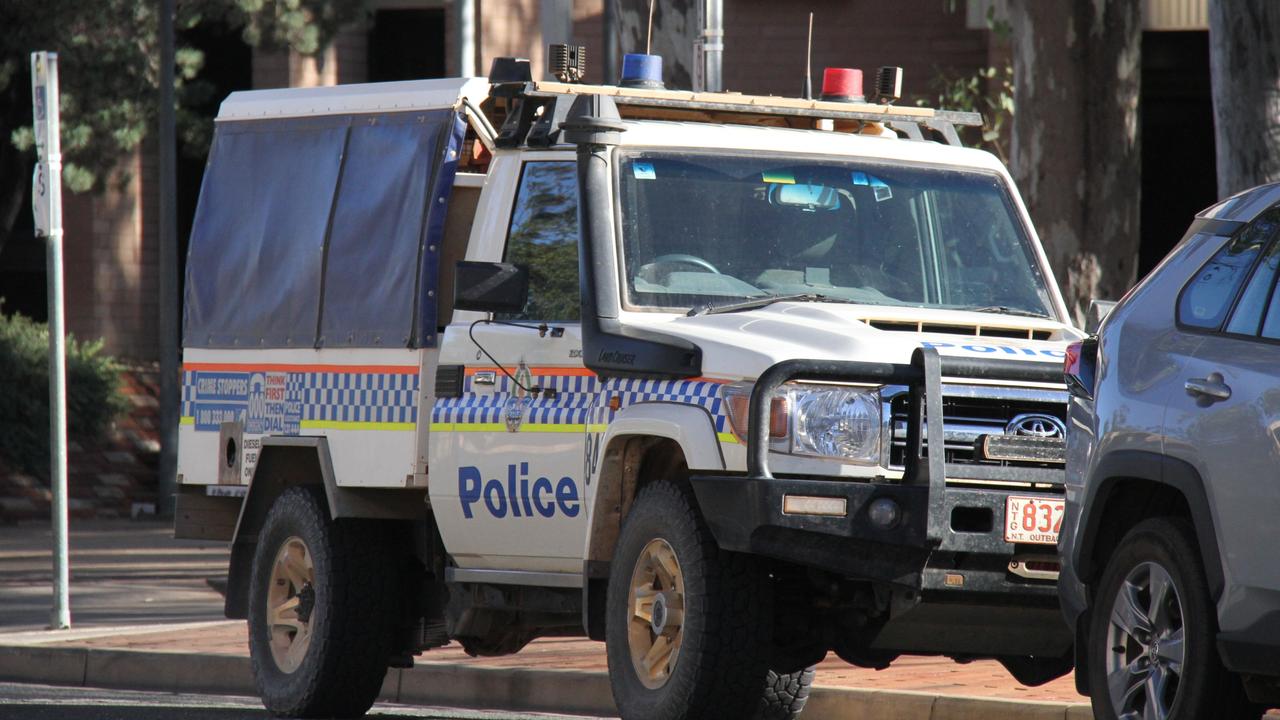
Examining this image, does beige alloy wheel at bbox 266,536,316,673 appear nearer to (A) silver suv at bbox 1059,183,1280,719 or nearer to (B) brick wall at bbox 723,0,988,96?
(A) silver suv at bbox 1059,183,1280,719

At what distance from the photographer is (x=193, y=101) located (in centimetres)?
2259

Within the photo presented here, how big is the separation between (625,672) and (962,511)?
1323 millimetres

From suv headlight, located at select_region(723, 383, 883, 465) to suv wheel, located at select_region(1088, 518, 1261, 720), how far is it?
0.99 metres

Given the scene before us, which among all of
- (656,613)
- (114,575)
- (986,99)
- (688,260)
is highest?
(986,99)

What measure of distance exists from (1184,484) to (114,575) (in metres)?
11.5

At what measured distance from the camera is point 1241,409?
5.98 m

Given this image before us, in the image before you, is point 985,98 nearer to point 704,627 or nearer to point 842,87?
point 842,87

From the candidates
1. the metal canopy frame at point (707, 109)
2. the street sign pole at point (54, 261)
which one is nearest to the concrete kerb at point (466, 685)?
the street sign pole at point (54, 261)

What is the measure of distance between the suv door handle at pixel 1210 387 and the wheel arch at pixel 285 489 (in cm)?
391

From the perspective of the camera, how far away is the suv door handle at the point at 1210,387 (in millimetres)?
6093

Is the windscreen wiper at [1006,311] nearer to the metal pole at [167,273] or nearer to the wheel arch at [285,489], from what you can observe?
the wheel arch at [285,489]

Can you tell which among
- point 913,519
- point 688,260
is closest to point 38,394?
point 688,260

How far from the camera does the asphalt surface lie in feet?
45.1

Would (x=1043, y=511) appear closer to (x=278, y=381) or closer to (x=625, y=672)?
(x=625, y=672)
